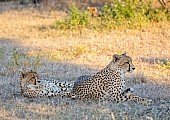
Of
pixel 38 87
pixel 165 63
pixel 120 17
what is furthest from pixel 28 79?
pixel 120 17

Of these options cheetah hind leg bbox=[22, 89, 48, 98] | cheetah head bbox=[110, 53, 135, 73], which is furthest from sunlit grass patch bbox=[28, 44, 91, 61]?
cheetah head bbox=[110, 53, 135, 73]

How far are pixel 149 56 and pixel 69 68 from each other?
1.89 m

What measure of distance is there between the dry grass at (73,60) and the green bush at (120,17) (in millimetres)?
279

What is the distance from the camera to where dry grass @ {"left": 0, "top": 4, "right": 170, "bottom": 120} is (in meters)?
7.32

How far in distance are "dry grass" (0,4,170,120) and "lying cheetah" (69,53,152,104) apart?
191 millimetres

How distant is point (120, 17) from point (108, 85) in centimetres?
624

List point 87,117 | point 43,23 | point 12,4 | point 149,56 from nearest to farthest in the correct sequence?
1. point 87,117
2. point 149,56
3. point 43,23
4. point 12,4

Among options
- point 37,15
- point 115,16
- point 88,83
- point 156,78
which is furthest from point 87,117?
point 37,15

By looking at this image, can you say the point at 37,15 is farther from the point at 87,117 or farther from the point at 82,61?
the point at 87,117

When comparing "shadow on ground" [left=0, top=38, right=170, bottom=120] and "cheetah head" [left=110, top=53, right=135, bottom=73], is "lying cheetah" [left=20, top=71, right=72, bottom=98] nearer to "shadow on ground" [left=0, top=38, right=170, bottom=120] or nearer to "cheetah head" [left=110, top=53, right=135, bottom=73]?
"shadow on ground" [left=0, top=38, right=170, bottom=120]

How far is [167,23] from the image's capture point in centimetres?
1423

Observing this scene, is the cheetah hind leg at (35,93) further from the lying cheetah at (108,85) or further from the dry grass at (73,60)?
the lying cheetah at (108,85)

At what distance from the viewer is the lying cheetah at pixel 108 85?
26.4 ft

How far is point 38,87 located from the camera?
27.6ft
